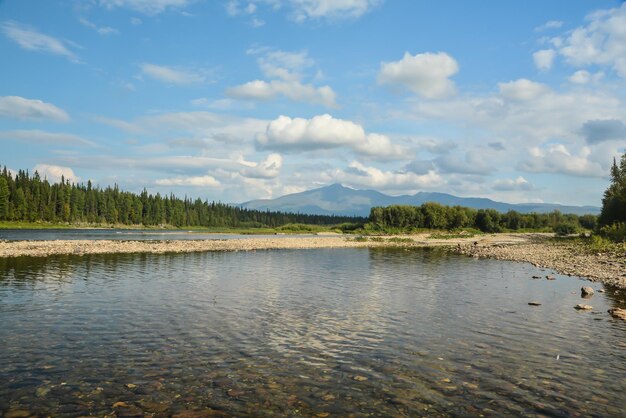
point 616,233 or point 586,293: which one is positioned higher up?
point 616,233

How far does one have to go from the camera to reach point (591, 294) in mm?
30016

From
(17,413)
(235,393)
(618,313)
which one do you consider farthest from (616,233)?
(17,413)

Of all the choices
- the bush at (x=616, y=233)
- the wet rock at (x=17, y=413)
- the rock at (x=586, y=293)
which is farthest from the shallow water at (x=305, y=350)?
the bush at (x=616, y=233)

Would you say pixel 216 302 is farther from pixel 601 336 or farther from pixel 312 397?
pixel 601 336

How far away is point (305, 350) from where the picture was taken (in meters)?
17.3

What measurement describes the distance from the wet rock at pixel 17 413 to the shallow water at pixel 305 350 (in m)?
0.29

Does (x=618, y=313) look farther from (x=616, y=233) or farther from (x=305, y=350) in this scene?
(x=616, y=233)

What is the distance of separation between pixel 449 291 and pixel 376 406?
73.4 feet

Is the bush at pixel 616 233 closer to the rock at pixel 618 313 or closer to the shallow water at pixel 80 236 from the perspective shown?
the rock at pixel 618 313

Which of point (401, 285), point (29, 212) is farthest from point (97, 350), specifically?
point (29, 212)

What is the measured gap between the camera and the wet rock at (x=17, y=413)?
1105 cm

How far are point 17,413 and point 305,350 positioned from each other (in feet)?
31.7

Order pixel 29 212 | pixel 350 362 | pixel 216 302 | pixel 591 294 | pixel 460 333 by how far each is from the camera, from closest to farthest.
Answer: pixel 350 362, pixel 460 333, pixel 216 302, pixel 591 294, pixel 29 212

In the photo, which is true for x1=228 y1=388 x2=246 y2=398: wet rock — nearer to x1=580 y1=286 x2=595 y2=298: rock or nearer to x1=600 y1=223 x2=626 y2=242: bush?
x1=580 y1=286 x2=595 y2=298: rock
